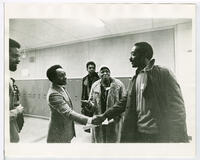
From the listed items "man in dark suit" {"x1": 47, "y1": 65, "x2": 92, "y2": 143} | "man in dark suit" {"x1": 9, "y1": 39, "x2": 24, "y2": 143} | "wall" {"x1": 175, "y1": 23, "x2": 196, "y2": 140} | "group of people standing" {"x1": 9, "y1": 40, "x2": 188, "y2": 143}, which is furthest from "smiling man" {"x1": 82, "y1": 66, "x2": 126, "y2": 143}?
"man in dark suit" {"x1": 9, "y1": 39, "x2": 24, "y2": 143}

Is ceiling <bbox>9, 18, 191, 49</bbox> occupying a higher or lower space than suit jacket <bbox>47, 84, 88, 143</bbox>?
higher

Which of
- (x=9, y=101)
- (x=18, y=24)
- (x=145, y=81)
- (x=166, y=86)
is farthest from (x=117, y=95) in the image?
(x=18, y=24)

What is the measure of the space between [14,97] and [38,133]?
35 centimetres

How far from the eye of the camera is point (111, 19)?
155 centimetres

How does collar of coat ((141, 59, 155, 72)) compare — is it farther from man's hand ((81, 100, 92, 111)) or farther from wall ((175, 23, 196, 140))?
man's hand ((81, 100, 92, 111))

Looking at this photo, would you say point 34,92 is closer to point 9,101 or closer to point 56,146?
point 9,101

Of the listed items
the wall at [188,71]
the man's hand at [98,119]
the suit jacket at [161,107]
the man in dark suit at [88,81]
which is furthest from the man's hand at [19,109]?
the wall at [188,71]

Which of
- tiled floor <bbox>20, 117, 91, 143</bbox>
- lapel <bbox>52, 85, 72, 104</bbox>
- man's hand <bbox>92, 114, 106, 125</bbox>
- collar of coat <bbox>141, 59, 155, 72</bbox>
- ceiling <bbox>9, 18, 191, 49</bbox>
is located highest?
ceiling <bbox>9, 18, 191, 49</bbox>

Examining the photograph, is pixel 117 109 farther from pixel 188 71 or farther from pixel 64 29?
pixel 64 29

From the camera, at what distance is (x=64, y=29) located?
1.56m

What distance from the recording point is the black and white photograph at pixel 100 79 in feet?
5.01

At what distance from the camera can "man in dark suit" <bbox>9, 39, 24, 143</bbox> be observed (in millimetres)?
1543

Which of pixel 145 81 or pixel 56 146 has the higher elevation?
pixel 145 81

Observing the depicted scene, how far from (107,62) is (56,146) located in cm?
79
